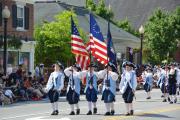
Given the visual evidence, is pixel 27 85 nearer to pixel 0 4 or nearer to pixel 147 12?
pixel 0 4

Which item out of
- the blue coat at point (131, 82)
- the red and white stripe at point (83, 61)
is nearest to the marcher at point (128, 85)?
the blue coat at point (131, 82)

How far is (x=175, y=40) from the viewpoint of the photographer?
61000 mm

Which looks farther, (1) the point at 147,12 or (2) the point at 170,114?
(1) the point at 147,12

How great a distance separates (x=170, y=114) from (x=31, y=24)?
2109cm

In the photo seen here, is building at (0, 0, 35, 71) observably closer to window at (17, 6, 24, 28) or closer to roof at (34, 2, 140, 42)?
window at (17, 6, 24, 28)

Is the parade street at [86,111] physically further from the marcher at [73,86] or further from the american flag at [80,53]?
the american flag at [80,53]

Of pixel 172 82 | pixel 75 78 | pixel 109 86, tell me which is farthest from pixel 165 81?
pixel 75 78

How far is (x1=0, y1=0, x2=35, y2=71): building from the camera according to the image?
37334mm

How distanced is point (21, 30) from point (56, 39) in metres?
2.47

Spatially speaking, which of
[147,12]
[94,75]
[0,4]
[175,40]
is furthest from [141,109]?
[147,12]

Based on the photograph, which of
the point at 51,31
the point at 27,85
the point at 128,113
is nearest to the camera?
the point at 128,113

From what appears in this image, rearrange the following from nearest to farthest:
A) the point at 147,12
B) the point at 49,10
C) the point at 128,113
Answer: the point at 128,113
the point at 49,10
the point at 147,12

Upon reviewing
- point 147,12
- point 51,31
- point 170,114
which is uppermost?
point 147,12

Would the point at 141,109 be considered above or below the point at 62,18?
below
